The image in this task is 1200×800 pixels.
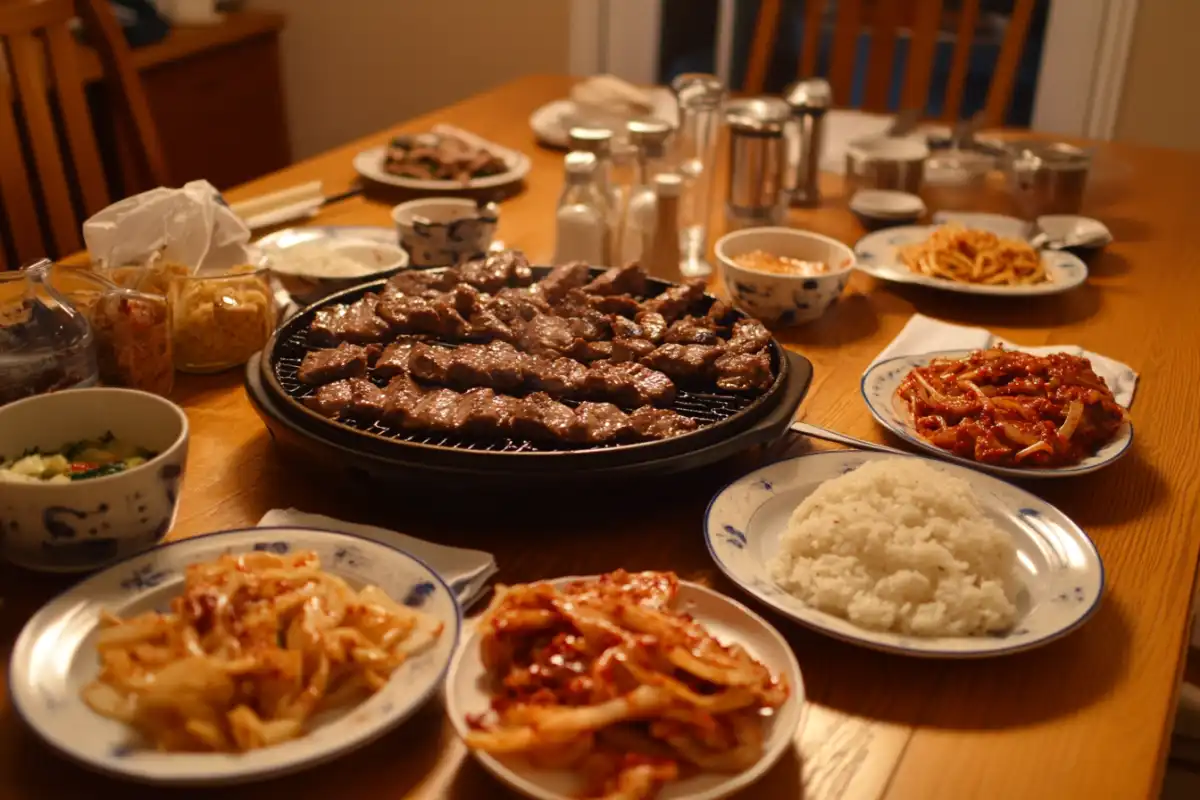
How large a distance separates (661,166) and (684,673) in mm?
1635

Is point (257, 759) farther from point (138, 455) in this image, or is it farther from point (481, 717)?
point (138, 455)

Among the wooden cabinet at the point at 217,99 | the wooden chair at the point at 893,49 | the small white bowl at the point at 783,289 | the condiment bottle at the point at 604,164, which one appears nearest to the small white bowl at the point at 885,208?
the small white bowl at the point at 783,289

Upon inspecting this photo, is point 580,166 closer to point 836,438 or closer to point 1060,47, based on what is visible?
point 836,438

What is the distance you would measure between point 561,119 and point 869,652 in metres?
2.29

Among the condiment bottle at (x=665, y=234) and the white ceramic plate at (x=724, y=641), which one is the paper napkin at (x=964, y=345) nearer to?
the condiment bottle at (x=665, y=234)

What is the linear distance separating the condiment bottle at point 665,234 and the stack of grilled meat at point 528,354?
33 centimetres

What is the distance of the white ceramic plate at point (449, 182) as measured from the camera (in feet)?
9.00

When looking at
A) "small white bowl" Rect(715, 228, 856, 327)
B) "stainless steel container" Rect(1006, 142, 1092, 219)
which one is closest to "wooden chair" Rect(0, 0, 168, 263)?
"small white bowl" Rect(715, 228, 856, 327)

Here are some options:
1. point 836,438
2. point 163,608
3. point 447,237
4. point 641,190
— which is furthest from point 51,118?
point 836,438

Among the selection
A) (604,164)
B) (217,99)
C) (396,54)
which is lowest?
(217,99)

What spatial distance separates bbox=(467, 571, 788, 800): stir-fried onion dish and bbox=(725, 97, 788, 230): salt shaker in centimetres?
159

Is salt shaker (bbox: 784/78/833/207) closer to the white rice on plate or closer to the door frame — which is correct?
the white rice on plate

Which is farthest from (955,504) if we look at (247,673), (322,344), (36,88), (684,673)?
(36,88)

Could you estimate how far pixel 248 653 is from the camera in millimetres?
1037
